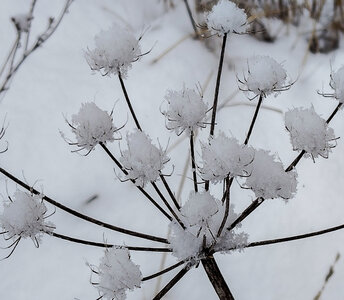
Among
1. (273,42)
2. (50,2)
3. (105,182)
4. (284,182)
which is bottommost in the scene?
(284,182)

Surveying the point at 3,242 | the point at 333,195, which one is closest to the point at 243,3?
the point at 333,195

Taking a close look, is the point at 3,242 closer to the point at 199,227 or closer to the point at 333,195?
the point at 199,227

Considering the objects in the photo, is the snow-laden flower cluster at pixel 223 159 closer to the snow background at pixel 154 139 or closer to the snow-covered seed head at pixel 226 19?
the snow-covered seed head at pixel 226 19

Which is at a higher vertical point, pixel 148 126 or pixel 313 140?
pixel 148 126

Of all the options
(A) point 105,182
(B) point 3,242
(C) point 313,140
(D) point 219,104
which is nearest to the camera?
(C) point 313,140

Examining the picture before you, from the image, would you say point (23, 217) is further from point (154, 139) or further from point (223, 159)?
point (154, 139)

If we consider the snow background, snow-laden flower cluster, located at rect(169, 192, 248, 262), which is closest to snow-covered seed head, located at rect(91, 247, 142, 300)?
snow-laden flower cluster, located at rect(169, 192, 248, 262)

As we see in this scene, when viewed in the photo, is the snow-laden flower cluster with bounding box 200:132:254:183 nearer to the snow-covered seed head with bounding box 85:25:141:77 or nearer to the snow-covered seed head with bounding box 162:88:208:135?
the snow-covered seed head with bounding box 162:88:208:135
